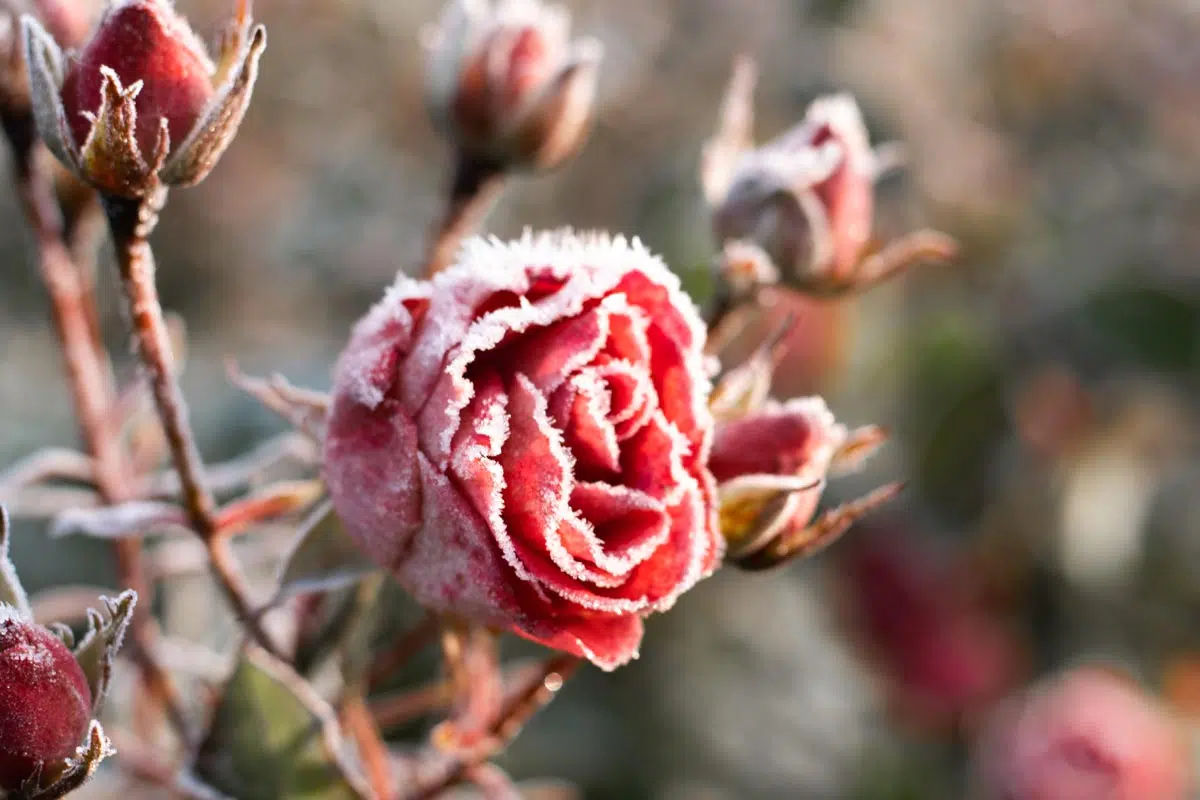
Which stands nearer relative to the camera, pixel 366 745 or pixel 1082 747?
pixel 366 745

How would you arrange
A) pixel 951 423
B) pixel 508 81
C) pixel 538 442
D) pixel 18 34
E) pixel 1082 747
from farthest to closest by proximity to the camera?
pixel 951 423
pixel 1082 747
pixel 508 81
pixel 18 34
pixel 538 442

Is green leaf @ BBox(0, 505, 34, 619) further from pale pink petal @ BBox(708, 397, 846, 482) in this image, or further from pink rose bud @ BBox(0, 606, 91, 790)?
pale pink petal @ BBox(708, 397, 846, 482)

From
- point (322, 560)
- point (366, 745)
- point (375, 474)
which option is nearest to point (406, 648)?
point (366, 745)

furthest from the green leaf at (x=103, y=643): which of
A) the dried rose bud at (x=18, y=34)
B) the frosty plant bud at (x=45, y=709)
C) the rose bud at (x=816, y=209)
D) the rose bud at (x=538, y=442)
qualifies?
the rose bud at (x=816, y=209)

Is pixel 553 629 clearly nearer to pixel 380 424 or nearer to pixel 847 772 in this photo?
pixel 380 424

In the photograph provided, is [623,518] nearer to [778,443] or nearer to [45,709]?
[778,443]

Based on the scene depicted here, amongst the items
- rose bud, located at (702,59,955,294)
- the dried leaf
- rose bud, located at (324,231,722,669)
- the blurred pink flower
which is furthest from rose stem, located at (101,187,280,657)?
the blurred pink flower

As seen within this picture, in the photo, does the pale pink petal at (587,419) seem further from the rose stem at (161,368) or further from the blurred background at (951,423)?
the blurred background at (951,423)

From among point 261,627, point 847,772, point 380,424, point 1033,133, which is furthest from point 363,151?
point 380,424
